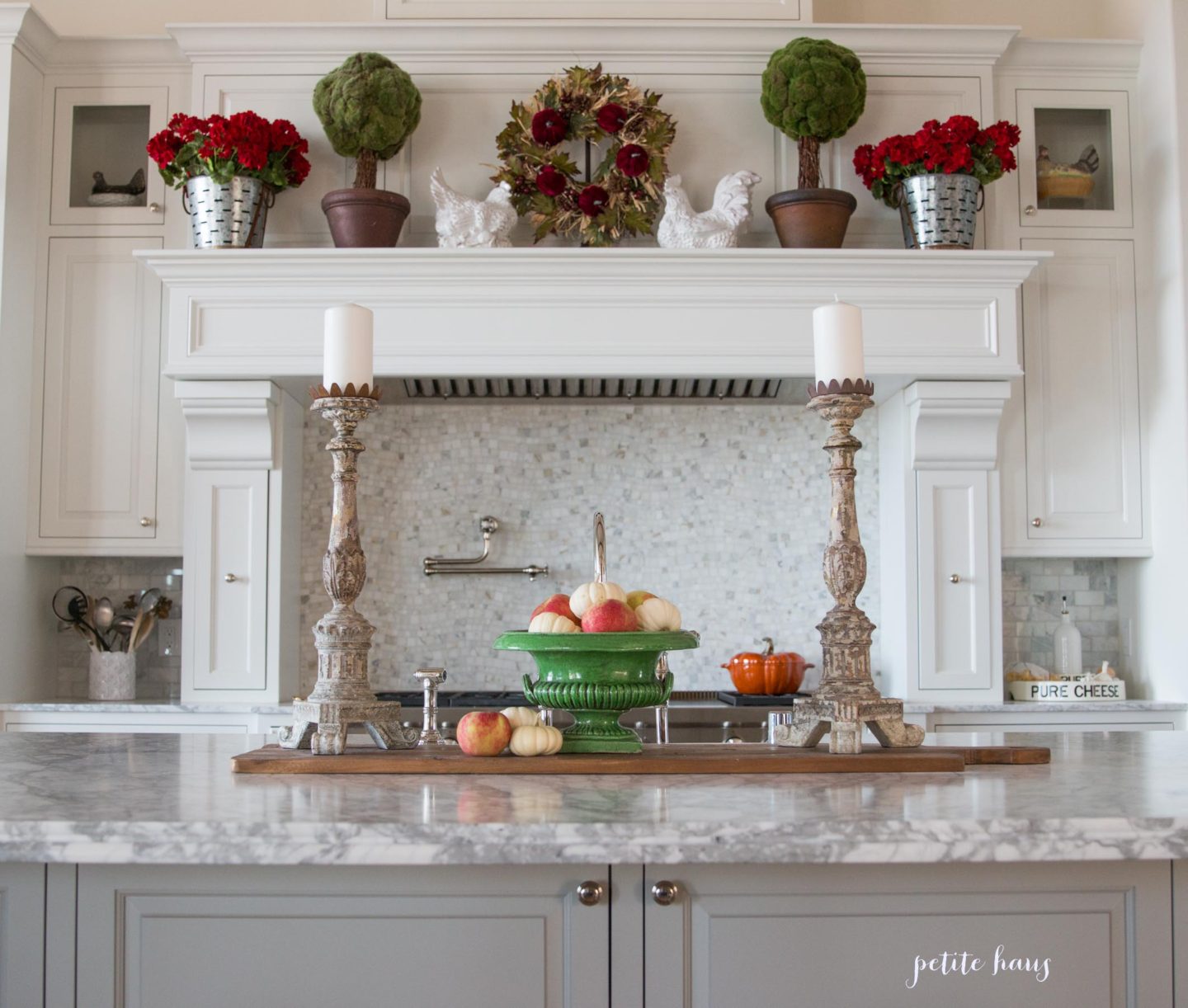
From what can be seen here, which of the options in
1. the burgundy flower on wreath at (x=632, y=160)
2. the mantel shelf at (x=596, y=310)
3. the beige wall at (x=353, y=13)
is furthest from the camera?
the beige wall at (x=353, y=13)

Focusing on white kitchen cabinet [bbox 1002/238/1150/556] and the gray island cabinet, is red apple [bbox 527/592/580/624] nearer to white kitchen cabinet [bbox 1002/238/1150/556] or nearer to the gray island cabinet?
the gray island cabinet

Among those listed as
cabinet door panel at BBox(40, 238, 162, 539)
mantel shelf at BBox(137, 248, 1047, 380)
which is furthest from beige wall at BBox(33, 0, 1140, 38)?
mantel shelf at BBox(137, 248, 1047, 380)

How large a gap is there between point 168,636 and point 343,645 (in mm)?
2258

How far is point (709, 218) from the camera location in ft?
10.9

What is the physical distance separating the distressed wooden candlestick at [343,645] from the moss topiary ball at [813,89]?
2.03 meters

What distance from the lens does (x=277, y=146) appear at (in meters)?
3.33

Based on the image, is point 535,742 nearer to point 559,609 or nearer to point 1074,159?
point 559,609

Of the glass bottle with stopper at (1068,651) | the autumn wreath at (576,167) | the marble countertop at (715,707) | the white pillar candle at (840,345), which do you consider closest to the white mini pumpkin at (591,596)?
the white pillar candle at (840,345)

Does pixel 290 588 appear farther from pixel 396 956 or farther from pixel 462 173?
pixel 396 956

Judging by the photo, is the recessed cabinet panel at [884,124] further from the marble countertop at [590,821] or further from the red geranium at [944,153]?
the marble countertop at [590,821]

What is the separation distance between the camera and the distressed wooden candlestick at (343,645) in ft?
5.36

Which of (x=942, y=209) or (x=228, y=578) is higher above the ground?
(x=942, y=209)

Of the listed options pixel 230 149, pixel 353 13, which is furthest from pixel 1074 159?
pixel 230 149

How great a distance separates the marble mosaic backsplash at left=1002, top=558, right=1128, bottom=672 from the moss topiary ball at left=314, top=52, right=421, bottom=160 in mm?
2189
